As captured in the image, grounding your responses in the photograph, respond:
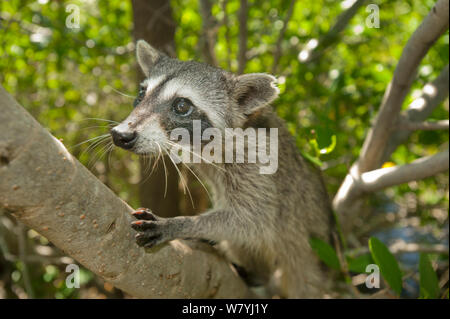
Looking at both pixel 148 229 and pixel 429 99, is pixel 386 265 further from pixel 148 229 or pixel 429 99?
pixel 429 99

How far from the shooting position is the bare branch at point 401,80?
261 cm

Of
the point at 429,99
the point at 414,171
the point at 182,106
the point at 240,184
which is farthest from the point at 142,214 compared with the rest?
the point at 429,99

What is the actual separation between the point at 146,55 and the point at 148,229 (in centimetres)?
161

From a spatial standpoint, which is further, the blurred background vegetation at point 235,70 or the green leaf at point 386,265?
the blurred background vegetation at point 235,70

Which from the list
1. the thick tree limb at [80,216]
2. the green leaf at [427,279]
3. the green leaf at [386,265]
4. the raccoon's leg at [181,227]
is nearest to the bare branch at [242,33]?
the raccoon's leg at [181,227]

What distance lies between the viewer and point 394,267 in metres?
2.59

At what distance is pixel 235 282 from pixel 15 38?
3497 mm

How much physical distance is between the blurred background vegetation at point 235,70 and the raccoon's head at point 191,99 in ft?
2.92

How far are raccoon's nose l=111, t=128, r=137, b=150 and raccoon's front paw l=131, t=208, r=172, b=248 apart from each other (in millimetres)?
399

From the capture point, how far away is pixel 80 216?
180cm

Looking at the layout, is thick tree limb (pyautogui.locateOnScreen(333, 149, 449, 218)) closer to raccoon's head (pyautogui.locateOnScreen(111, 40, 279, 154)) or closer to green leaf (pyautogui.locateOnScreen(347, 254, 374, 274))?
Answer: green leaf (pyautogui.locateOnScreen(347, 254, 374, 274))

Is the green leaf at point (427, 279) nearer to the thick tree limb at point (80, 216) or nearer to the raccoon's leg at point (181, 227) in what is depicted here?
the raccoon's leg at point (181, 227)
